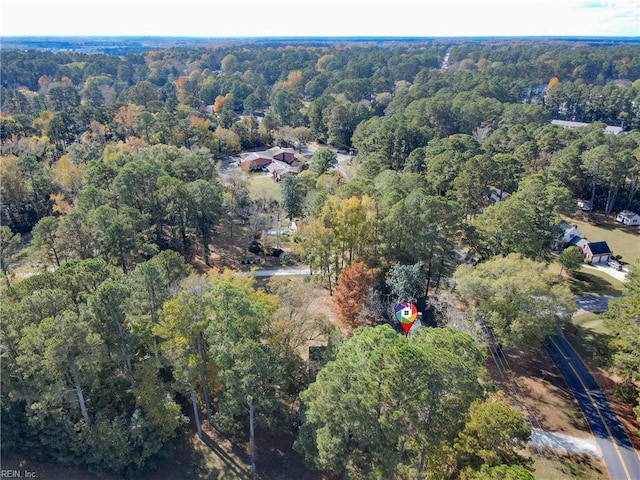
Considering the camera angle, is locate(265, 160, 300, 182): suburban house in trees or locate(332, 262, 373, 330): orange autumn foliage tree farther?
locate(265, 160, 300, 182): suburban house in trees

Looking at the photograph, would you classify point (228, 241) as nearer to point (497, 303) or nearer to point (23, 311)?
point (23, 311)

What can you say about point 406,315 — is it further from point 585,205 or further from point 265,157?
point 265,157

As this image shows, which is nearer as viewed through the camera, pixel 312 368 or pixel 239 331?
pixel 239 331

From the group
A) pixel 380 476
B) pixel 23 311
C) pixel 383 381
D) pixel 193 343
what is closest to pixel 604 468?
pixel 380 476

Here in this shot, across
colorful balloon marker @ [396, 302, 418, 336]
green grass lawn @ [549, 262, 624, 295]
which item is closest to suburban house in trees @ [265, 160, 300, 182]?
colorful balloon marker @ [396, 302, 418, 336]

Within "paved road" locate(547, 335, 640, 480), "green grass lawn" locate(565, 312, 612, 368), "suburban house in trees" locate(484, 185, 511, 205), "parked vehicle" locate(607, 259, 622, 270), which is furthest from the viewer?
"suburban house in trees" locate(484, 185, 511, 205)

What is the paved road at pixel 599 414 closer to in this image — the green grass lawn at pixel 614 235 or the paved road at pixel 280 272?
the green grass lawn at pixel 614 235

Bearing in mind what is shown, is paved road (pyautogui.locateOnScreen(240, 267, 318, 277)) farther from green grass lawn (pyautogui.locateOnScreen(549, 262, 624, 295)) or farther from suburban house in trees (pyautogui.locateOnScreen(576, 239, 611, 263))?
suburban house in trees (pyautogui.locateOnScreen(576, 239, 611, 263))

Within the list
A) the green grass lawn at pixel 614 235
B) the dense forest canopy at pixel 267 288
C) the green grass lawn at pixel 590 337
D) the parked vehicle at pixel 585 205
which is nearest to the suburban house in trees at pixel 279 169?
the dense forest canopy at pixel 267 288
